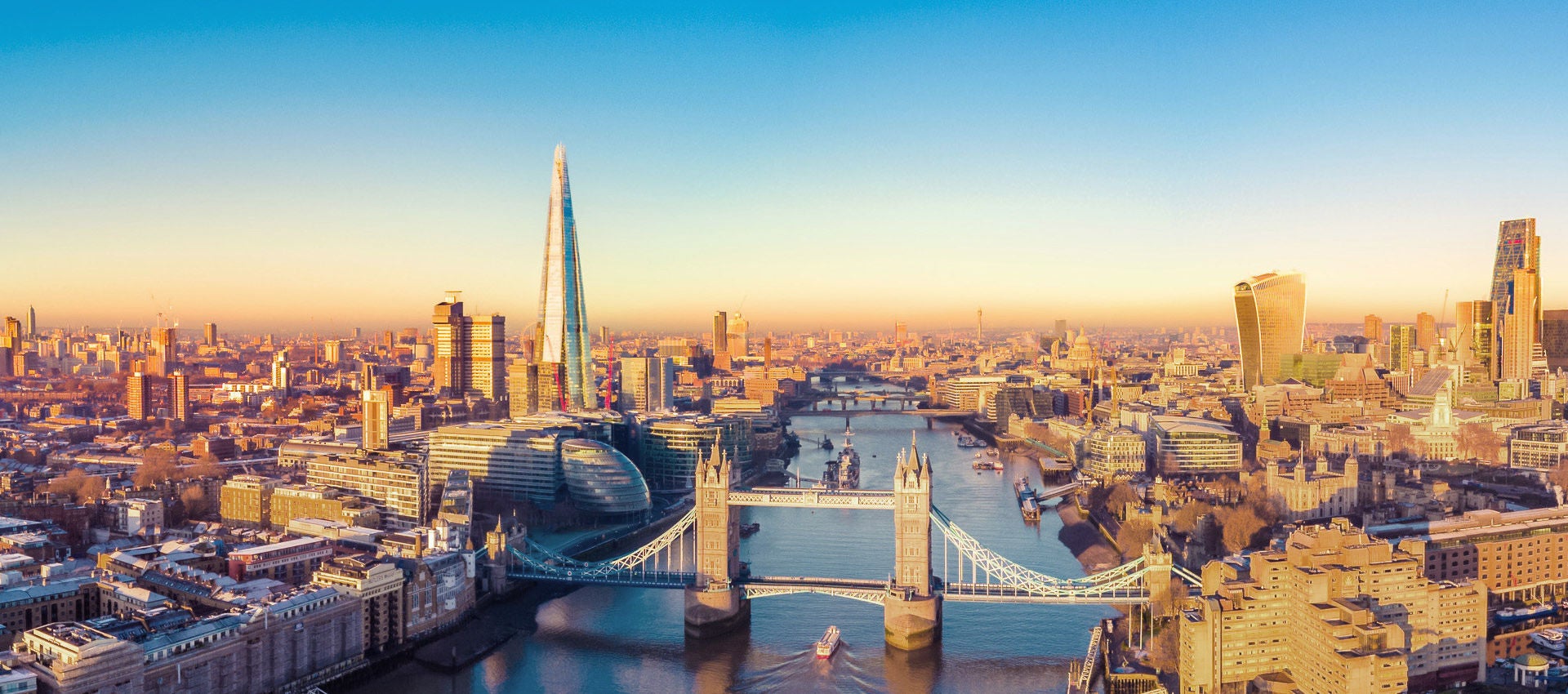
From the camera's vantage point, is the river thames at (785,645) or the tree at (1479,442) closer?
the river thames at (785,645)

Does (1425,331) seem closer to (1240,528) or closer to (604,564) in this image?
(1240,528)

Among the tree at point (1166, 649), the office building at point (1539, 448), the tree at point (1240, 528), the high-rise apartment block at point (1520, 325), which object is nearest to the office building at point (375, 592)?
the tree at point (1166, 649)

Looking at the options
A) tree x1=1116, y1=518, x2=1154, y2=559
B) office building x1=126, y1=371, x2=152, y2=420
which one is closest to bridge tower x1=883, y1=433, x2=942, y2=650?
tree x1=1116, y1=518, x2=1154, y2=559

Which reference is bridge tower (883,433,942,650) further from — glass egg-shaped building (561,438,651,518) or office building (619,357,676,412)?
office building (619,357,676,412)

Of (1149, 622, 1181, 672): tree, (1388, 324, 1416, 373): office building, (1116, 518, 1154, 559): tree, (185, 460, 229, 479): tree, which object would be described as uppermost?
(1388, 324, 1416, 373): office building

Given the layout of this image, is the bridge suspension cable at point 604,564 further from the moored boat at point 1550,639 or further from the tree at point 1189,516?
the moored boat at point 1550,639

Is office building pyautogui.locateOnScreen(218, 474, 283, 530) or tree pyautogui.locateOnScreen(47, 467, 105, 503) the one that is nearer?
office building pyautogui.locateOnScreen(218, 474, 283, 530)

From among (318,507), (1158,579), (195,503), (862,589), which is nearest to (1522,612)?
(1158,579)
